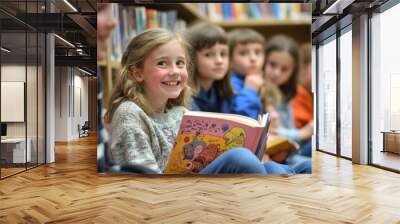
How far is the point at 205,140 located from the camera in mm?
6402

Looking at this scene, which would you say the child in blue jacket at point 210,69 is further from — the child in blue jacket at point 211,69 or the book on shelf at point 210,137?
the book on shelf at point 210,137

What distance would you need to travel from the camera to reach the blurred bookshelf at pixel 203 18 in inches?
254

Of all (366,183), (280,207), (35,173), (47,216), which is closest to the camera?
(47,216)

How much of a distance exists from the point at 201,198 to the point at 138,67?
94.8 inches

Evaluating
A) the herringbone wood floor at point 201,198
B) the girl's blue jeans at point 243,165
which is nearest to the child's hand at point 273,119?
the girl's blue jeans at point 243,165

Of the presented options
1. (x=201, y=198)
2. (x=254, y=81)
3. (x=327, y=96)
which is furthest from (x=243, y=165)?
(x=327, y=96)

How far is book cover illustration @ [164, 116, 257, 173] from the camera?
639 cm

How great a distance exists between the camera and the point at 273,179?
6375mm

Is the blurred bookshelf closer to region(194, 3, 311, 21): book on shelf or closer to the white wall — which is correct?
region(194, 3, 311, 21): book on shelf

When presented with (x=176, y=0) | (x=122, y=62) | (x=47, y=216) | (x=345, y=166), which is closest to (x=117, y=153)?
(x=122, y=62)

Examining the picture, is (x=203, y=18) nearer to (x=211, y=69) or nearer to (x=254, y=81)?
(x=211, y=69)

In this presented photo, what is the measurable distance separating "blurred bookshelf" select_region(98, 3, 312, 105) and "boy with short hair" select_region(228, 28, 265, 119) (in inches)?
5.6

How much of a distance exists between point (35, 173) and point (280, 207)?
4.53m

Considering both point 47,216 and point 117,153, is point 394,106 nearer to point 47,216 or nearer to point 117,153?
point 117,153
